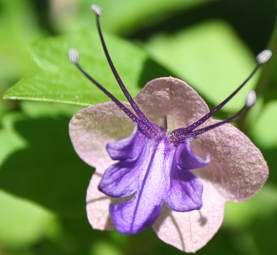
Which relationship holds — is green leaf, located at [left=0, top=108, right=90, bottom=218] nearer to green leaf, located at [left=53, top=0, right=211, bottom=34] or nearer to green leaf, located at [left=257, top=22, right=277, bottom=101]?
green leaf, located at [left=257, top=22, right=277, bottom=101]

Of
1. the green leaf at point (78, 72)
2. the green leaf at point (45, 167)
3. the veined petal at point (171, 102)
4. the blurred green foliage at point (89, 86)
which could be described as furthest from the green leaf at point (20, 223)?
the veined petal at point (171, 102)

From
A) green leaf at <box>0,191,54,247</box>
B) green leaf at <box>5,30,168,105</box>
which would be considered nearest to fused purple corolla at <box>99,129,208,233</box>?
green leaf at <box>5,30,168,105</box>

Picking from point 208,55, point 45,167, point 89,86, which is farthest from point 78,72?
point 208,55

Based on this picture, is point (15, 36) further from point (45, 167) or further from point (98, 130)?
point (98, 130)

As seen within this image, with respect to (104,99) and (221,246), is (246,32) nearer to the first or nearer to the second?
(221,246)

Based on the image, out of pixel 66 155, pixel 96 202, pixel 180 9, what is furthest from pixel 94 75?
pixel 180 9
